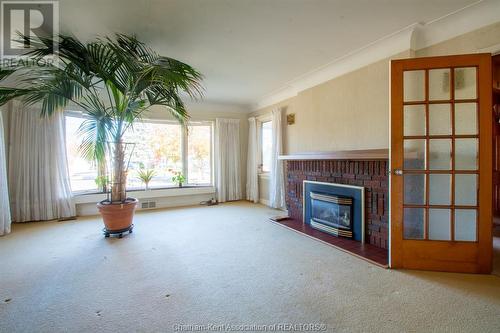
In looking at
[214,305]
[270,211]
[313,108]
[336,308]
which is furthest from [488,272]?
[270,211]

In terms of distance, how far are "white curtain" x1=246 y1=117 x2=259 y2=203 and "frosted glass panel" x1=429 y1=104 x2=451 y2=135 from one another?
3672 mm

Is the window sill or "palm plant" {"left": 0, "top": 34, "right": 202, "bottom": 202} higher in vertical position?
"palm plant" {"left": 0, "top": 34, "right": 202, "bottom": 202}

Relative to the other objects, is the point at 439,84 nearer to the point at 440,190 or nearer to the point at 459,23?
the point at 459,23

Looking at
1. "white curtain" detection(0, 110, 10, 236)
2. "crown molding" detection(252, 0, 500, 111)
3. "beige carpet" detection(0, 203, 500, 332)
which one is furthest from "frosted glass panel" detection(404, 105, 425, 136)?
"white curtain" detection(0, 110, 10, 236)

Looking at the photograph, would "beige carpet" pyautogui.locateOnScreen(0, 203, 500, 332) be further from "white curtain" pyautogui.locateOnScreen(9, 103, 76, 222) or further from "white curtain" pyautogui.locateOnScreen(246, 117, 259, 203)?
"white curtain" pyautogui.locateOnScreen(246, 117, 259, 203)

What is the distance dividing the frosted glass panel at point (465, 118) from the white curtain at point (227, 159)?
14.1 ft

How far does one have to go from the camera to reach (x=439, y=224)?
87.5 inches

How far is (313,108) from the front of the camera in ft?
12.8

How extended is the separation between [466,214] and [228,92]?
13.6 feet

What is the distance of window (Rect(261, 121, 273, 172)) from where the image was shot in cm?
547

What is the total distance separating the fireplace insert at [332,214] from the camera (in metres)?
3.06

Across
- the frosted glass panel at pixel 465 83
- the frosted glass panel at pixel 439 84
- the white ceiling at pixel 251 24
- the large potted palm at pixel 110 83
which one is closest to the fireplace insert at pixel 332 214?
the frosted glass panel at pixel 439 84

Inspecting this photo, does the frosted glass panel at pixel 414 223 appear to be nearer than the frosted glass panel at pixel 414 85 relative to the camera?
Yes

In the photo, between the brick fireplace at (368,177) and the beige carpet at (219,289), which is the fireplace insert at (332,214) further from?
the beige carpet at (219,289)
